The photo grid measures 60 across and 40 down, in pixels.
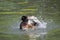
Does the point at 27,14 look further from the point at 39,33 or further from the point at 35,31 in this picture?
the point at 39,33

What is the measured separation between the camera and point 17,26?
7832 millimetres

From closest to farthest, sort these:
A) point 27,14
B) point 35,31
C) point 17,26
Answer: point 35,31 < point 17,26 < point 27,14

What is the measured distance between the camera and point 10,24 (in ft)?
26.7

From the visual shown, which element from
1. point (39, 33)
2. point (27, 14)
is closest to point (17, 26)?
point (39, 33)

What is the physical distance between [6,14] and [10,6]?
1.09 metres

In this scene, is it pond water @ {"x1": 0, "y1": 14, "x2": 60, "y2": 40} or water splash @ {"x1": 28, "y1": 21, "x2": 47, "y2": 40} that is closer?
water splash @ {"x1": 28, "y1": 21, "x2": 47, "y2": 40}

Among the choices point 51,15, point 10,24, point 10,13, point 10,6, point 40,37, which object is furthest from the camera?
point 10,6

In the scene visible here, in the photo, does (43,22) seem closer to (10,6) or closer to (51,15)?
(51,15)

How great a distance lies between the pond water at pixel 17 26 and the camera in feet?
23.5

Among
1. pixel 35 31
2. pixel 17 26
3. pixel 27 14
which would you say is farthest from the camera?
pixel 27 14

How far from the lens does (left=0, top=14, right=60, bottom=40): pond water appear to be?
715 centimetres

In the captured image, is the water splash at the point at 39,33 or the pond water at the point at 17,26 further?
the pond water at the point at 17,26

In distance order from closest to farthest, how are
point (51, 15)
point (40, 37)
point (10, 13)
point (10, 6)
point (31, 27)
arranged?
point (40, 37) → point (31, 27) → point (51, 15) → point (10, 13) → point (10, 6)

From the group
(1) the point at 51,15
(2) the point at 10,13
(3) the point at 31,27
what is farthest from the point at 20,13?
(3) the point at 31,27
